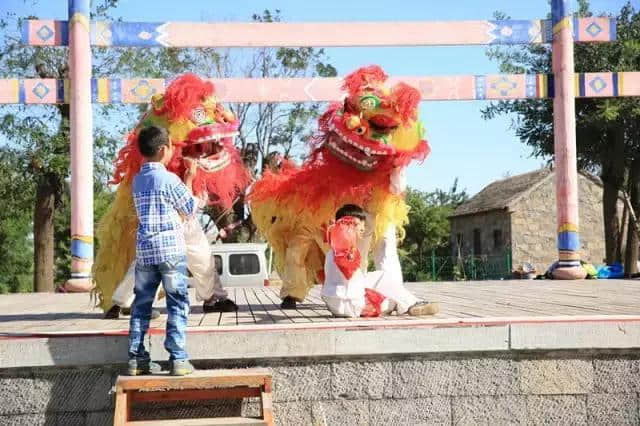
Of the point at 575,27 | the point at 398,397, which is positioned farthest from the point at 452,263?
the point at 398,397

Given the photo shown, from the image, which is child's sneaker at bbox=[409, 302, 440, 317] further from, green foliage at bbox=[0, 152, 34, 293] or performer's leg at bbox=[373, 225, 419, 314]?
green foliage at bbox=[0, 152, 34, 293]

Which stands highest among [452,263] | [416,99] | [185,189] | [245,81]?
[245,81]

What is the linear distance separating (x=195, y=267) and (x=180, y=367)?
1.45 m

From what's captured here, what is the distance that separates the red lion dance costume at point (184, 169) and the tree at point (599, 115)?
1003cm

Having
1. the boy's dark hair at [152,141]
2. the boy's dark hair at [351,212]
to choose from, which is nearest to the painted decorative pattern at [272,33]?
the boy's dark hair at [351,212]

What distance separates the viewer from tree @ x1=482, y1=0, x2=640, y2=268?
1356cm

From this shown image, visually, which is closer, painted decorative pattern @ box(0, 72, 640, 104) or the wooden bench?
the wooden bench

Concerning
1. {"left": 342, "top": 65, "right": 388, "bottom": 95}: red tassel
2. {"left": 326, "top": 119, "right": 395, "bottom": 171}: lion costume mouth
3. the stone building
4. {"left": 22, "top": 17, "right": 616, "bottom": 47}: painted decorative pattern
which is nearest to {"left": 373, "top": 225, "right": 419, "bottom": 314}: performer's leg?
{"left": 326, "top": 119, "right": 395, "bottom": 171}: lion costume mouth

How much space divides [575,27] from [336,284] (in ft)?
21.6

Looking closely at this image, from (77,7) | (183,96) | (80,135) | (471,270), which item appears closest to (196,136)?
(183,96)

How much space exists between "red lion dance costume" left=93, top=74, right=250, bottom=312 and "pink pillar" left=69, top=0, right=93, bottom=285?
4.22 meters

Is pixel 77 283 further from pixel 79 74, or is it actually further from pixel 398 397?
pixel 398 397

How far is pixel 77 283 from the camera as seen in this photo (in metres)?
8.84

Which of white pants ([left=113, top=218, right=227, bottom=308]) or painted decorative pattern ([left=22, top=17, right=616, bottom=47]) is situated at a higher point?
painted decorative pattern ([left=22, top=17, right=616, bottom=47])
